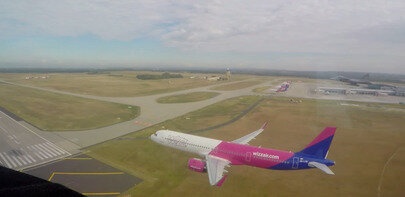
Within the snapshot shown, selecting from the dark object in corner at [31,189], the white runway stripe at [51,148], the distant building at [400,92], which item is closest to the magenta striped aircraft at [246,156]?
the white runway stripe at [51,148]

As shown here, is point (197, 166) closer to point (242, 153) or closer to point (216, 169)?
point (216, 169)

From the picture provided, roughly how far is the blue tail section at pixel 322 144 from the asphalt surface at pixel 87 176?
82.4 ft

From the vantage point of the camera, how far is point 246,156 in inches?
1243

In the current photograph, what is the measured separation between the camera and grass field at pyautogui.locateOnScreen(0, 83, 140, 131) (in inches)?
2140

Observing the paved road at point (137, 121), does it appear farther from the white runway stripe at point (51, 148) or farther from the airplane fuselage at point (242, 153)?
the airplane fuselage at point (242, 153)

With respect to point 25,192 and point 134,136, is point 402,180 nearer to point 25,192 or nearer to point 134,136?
point 25,192

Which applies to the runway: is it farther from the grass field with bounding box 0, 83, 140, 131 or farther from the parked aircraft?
the parked aircraft

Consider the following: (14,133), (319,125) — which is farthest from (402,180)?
(14,133)

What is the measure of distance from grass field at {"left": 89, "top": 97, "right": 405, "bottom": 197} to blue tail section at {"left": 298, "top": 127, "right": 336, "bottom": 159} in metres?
5.32

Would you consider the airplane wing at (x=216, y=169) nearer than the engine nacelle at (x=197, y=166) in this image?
Yes

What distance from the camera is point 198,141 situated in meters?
37.2

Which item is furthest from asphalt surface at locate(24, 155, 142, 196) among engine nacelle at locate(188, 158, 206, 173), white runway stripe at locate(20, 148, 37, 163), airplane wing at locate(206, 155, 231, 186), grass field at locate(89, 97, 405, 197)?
airplane wing at locate(206, 155, 231, 186)

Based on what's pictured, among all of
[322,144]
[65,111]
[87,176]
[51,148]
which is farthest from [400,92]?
[65,111]

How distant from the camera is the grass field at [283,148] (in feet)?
94.5
